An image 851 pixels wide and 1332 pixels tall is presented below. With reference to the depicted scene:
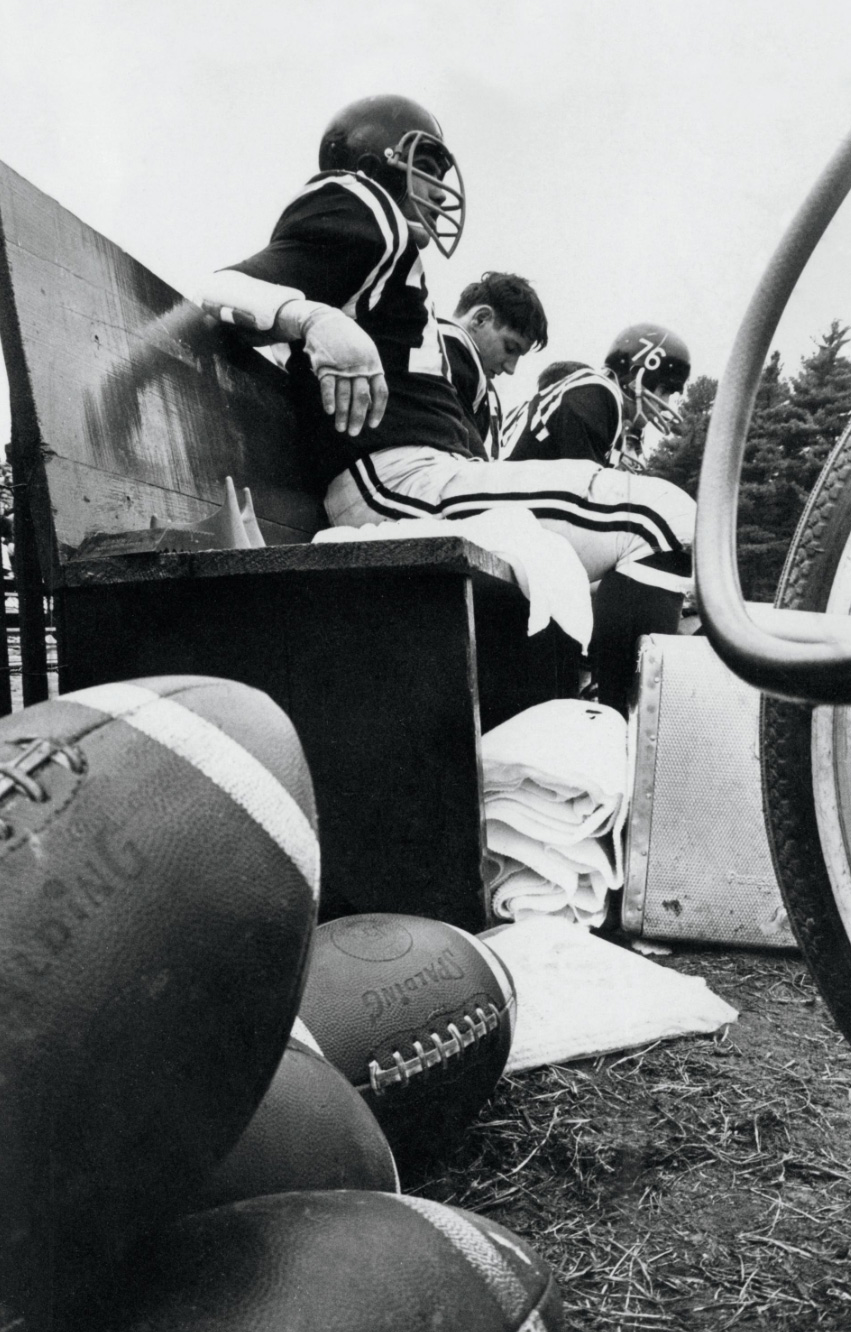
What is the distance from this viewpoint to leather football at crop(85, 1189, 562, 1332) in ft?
2.10

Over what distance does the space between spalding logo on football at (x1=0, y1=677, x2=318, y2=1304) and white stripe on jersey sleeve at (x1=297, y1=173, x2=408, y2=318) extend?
1936 mm

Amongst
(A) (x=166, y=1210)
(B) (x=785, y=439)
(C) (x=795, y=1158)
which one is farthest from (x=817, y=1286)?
(B) (x=785, y=439)

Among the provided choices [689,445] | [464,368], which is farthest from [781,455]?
[464,368]

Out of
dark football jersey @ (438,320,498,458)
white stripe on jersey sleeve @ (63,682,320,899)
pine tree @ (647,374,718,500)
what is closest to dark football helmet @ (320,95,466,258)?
dark football jersey @ (438,320,498,458)

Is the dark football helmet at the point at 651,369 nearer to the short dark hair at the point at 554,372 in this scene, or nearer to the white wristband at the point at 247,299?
the short dark hair at the point at 554,372

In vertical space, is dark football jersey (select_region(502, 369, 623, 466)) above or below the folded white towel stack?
above

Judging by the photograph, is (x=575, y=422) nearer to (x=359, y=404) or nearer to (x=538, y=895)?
(x=359, y=404)

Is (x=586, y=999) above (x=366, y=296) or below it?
below

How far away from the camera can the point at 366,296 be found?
2537mm

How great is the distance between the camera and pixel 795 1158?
1205 millimetres

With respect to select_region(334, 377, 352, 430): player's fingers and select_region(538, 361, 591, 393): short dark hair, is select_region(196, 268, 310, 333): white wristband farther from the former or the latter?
select_region(538, 361, 591, 393): short dark hair

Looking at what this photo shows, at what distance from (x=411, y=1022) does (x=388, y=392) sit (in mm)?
1685

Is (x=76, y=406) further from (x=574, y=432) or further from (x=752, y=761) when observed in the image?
(x=574, y=432)

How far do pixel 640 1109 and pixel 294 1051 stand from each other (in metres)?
0.56
